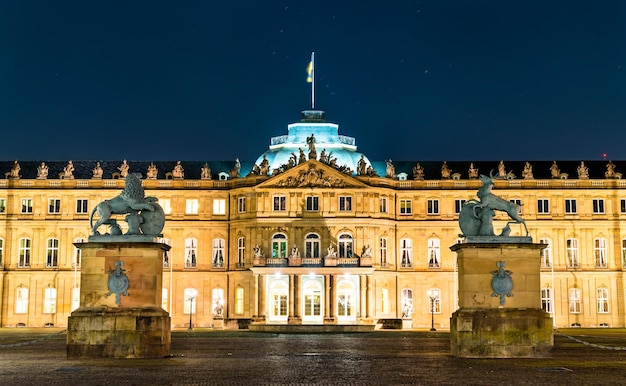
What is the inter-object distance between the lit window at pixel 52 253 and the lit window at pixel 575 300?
4790 cm

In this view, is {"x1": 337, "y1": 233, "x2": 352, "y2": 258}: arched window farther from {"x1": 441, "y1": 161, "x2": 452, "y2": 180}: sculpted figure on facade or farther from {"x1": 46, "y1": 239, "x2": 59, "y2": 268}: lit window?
{"x1": 46, "y1": 239, "x2": 59, "y2": 268}: lit window

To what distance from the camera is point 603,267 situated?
9981 cm

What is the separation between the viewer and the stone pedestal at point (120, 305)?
128 ft

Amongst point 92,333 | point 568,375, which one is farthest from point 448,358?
point 92,333

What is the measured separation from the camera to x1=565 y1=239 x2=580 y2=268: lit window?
100 metres

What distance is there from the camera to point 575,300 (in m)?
99.1

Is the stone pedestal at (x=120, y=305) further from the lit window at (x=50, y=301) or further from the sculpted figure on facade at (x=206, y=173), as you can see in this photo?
the lit window at (x=50, y=301)

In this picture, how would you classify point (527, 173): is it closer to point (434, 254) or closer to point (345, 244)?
point (434, 254)

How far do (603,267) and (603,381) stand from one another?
7212 cm

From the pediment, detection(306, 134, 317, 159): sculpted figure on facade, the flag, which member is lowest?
the pediment

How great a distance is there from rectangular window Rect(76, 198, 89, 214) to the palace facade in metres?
0.09

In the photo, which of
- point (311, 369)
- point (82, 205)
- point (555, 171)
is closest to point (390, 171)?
point (555, 171)

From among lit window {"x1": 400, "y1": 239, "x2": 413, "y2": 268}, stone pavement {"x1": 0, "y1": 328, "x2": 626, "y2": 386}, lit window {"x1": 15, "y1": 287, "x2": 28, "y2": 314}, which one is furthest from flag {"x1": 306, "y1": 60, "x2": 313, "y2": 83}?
stone pavement {"x1": 0, "y1": 328, "x2": 626, "y2": 386}

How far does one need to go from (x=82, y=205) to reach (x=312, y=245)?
22.4 metres
